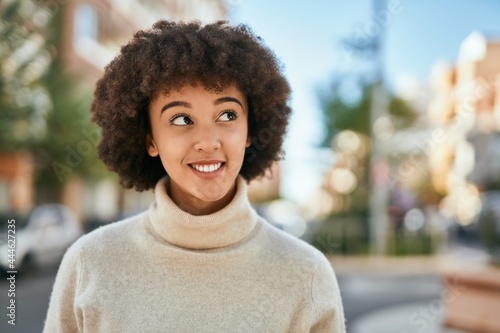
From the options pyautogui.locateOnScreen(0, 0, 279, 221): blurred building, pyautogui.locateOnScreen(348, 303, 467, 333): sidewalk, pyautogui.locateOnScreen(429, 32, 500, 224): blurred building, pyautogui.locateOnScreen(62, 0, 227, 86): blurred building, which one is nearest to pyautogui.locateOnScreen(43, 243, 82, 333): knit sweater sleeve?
pyautogui.locateOnScreen(348, 303, 467, 333): sidewalk

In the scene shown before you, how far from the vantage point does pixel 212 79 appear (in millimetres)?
1636

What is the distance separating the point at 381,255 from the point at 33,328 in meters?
9.70

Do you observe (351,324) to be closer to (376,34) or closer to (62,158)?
(376,34)

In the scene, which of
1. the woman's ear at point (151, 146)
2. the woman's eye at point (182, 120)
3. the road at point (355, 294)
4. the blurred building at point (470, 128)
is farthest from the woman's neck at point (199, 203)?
the blurred building at point (470, 128)

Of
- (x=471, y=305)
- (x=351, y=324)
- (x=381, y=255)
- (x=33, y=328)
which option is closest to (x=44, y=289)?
(x=33, y=328)

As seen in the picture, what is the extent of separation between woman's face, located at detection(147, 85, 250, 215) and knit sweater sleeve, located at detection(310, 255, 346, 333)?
36 centimetres

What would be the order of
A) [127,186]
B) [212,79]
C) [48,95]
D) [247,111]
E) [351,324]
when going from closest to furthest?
1. [212,79]
2. [247,111]
3. [127,186]
4. [351,324]
5. [48,95]

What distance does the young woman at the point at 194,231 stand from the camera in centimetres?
164

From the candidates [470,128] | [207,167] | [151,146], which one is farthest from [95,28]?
[470,128]

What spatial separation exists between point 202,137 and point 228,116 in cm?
11

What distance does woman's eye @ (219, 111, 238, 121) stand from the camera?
167cm

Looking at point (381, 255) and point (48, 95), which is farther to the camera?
point (48, 95)

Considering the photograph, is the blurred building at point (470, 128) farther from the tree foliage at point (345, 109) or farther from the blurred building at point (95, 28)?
the blurred building at point (95, 28)

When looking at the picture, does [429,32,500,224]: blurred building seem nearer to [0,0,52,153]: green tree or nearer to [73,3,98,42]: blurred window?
[73,3,98,42]: blurred window
